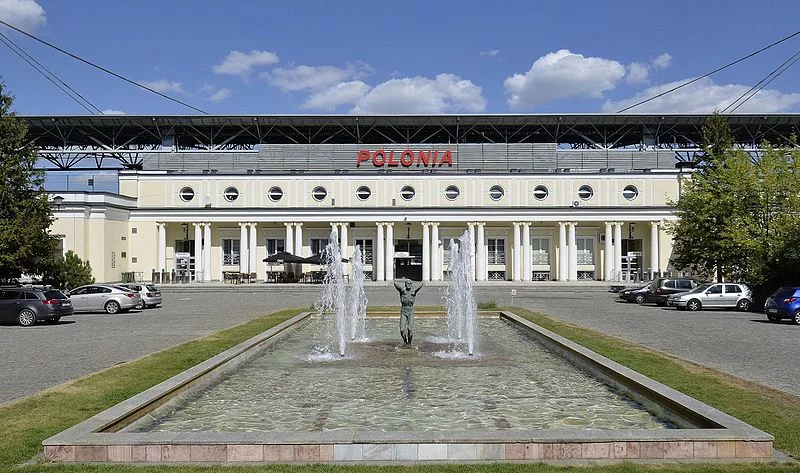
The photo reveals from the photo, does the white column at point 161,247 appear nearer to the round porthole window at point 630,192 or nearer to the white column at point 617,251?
the white column at point 617,251

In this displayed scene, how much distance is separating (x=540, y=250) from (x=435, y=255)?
10379 millimetres

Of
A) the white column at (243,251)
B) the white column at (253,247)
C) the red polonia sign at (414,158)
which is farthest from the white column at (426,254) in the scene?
the white column at (243,251)

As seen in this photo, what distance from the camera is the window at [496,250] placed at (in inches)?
2537

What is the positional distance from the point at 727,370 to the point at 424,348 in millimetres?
7559

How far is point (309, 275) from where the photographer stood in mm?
60344

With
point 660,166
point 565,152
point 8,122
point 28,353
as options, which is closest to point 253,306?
point 8,122

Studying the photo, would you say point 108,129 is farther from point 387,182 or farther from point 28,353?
point 28,353

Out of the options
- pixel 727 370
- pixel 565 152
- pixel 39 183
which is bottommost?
pixel 727 370

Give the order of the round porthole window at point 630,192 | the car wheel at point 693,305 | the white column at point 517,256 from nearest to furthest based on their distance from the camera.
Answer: the car wheel at point 693,305, the white column at point 517,256, the round porthole window at point 630,192

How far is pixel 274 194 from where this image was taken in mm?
63781

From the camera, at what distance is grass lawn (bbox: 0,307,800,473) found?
7.69 meters

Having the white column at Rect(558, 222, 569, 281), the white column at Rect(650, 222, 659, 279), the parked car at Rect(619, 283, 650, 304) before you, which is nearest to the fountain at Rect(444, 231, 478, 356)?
the parked car at Rect(619, 283, 650, 304)

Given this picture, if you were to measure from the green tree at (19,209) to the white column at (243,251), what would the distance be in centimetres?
→ 3039

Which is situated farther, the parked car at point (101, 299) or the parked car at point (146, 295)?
the parked car at point (146, 295)
